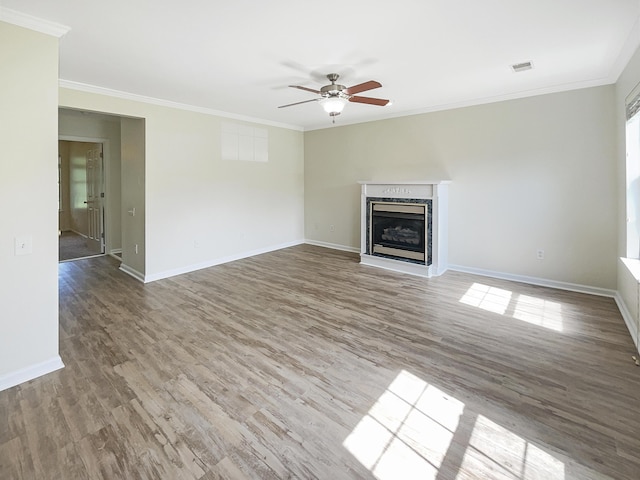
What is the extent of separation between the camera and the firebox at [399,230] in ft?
16.4

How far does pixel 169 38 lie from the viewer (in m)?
2.69

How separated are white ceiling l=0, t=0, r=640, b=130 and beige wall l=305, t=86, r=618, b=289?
0.40 m

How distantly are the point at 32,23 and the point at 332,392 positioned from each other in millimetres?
3502

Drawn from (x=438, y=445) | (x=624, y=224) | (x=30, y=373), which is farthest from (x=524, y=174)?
(x=30, y=373)

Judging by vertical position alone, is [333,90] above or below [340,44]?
below

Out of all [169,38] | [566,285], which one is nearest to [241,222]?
[169,38]

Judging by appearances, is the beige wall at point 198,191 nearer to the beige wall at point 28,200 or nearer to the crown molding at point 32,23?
the crown molding at point 32,23

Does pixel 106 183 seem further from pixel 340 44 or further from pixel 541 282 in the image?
pixel 541 282

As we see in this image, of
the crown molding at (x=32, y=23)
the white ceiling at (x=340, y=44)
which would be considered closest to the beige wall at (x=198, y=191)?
the white ceiling at (x=340, y=44)

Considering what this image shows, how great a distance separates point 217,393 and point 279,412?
0.50 metres

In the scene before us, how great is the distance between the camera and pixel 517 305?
370 centimetres

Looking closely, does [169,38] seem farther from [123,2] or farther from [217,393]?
[217,393]

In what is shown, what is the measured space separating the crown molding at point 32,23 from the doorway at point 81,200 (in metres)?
4.31

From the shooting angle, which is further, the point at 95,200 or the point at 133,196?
the point at 95,200
